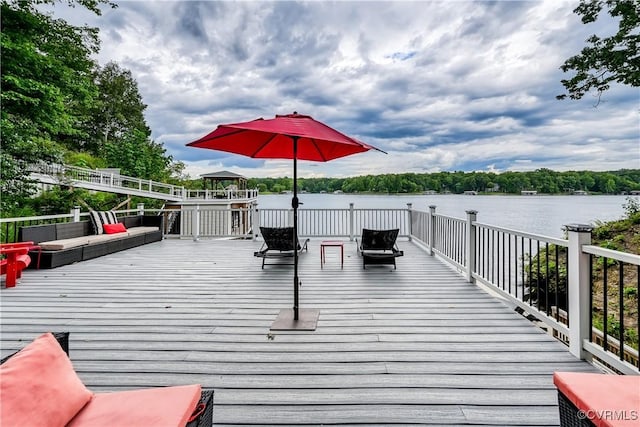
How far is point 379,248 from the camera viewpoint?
617 cm

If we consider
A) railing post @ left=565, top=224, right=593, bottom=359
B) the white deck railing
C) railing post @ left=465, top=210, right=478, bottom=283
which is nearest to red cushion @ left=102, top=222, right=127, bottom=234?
the white deck railing

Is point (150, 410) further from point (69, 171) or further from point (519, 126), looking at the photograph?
point (519, 126)

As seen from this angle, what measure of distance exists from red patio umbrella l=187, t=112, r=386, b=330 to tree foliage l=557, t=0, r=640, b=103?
9626mm

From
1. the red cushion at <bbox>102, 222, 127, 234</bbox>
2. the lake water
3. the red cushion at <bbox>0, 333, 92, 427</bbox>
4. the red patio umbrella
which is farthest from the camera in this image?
the lake water

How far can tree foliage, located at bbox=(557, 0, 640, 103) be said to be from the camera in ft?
27.3

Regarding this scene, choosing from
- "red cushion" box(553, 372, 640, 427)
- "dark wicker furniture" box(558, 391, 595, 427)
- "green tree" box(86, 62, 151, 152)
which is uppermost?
"green tree" box(86, 62, 151, 152)

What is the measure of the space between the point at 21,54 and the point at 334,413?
45.2 feet

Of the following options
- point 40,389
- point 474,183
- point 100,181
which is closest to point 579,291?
point 40,389

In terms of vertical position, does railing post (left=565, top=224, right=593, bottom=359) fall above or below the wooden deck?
above

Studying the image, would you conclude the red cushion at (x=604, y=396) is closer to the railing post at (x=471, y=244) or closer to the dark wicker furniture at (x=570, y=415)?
the dark wicker furniture at (x=570, y=415)

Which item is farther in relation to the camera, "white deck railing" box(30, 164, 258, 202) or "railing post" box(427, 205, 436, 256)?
"white deck railing" box(30, 164, 258, 202)

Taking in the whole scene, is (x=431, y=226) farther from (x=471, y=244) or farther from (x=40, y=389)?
(x=40, y=389)

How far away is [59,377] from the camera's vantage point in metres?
1.26

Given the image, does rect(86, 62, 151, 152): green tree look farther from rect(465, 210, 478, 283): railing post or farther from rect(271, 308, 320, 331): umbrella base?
rect(465, 210, 478, 283): railing post
